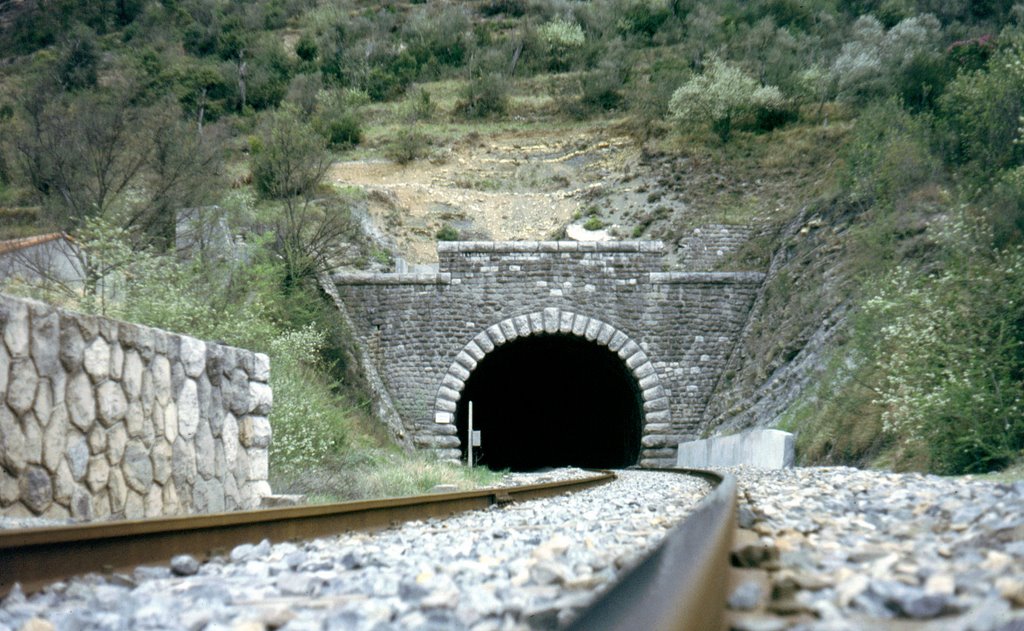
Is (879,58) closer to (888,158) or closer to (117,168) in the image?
(888,158)

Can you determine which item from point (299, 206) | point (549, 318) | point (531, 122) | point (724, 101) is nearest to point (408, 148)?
point (531, 122)

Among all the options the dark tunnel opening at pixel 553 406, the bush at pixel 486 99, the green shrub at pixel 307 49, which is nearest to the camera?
the dark tunnel opening at pixel 553 406

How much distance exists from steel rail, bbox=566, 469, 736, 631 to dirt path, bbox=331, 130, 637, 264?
24.7 metres

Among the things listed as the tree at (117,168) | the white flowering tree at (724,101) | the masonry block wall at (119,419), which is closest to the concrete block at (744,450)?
the masonry block wall at (119,419)

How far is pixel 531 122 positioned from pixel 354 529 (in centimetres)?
3656

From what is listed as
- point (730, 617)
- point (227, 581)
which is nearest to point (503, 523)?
point (227, 581)

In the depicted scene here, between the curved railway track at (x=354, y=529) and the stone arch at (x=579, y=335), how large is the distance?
44.7ft

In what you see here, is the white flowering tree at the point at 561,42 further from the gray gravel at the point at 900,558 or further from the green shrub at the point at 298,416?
the gray gravel at the point at 900,558

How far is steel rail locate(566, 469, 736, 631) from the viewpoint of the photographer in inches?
67.7

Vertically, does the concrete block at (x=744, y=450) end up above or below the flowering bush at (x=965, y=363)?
below

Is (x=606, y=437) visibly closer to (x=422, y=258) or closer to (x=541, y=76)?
(x=422, y=258)

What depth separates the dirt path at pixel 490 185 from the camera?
29391 millimetres

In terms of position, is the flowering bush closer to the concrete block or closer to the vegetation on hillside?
the vegetation on hillside

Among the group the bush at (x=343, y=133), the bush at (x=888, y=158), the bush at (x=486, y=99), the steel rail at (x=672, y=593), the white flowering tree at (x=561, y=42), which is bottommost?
the steel rail at (x=672, y=593)
